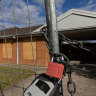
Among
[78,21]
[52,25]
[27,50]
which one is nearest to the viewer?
[52,25]

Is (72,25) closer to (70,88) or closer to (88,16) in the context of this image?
(88,16)

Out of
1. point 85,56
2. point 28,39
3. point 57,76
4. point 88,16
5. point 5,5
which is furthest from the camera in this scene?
point 85,56

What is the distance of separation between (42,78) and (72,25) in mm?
5886

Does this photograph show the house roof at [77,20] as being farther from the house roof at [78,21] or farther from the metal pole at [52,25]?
the metal pole at [52,25]

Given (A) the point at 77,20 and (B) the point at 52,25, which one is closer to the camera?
(B) the point at 52,25

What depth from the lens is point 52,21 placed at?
2.79 ft

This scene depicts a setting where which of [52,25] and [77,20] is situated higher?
[77,20]

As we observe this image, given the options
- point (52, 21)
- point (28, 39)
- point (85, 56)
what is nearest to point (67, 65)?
point (52, 21)

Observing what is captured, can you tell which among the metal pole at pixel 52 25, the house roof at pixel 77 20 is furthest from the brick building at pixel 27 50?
the metal pole at pixel 52 25

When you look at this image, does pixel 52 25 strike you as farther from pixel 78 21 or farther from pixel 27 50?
pixel 27 50

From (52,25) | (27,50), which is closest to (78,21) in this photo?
(27,50)

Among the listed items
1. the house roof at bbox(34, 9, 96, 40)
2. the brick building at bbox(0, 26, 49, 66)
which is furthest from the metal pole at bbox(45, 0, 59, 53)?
the brick building at bbox(0, 26, 49, 66)

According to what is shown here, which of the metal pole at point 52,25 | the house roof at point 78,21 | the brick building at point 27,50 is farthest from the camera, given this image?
the brick building at point 27,50

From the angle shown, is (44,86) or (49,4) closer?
(44,86)
